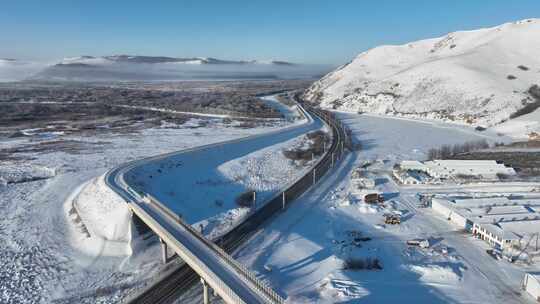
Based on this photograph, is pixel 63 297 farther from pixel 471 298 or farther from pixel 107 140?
pixel 107 140

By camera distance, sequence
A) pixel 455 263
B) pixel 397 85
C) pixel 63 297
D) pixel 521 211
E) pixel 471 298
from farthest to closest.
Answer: pixel 397 85, pixel 521 211, pixel 455 263, pixel 63 297, pixel 471 298

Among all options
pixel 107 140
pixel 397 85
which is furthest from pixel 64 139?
pixel 397 85

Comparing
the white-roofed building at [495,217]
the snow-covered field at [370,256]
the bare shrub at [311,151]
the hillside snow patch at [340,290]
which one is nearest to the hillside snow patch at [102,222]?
the snow-covered field at [370,256]

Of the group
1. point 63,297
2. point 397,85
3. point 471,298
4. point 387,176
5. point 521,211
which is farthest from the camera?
point 397,85

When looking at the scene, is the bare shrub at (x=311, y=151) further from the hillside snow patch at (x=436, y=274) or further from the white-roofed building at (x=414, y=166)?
the hillside snow patch at (x=436, y=274)

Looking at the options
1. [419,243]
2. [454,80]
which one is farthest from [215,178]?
[454,80]

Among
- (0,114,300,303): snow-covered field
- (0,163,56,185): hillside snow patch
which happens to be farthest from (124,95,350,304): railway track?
(0,163,56,185): hillside snow patch

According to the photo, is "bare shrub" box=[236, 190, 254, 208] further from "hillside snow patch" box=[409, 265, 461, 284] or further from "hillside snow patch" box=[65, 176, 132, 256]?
"hillside snow patch" box=[409, 265, 461, 284]
